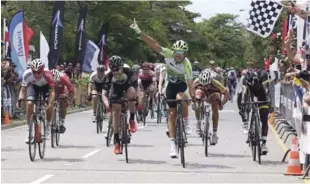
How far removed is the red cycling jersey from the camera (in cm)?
1496

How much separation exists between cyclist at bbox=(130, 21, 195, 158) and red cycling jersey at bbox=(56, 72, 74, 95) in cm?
308

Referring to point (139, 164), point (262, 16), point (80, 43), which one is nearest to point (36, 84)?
point (139, 164)

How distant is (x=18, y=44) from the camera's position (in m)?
24.3

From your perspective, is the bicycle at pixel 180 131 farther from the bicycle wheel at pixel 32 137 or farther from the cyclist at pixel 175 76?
the bicycle wheel at pixel 32 137

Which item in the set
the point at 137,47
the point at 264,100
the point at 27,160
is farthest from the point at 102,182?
the point at 137,47

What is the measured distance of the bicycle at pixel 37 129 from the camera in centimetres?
1242

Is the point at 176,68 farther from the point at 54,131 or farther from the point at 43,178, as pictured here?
the point at 54,131

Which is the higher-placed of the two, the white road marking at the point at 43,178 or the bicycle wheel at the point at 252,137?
the bicycle wheel at the point at 252,137

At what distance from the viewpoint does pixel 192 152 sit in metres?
14.2

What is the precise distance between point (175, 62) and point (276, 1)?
93.5 inches

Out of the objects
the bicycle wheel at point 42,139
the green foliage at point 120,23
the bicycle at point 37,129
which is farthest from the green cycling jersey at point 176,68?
the green foliage at point 120,23

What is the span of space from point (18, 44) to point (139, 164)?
13351 mm

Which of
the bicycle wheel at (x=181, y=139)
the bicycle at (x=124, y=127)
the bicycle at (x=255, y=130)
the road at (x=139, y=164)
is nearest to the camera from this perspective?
the road at (x=139, y=164)

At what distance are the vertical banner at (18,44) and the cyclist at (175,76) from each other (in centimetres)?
1245
